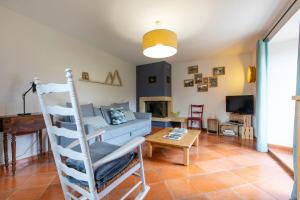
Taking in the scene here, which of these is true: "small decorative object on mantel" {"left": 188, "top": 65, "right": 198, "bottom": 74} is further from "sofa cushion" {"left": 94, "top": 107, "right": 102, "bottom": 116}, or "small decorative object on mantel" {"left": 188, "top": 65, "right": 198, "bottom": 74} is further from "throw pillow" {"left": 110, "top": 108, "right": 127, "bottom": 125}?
"sofa cushion" {"left": 94, "top": 107, "right": 102, "bottom": 116}

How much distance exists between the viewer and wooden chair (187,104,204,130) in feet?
14.3

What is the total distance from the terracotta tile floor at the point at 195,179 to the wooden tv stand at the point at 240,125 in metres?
1.15

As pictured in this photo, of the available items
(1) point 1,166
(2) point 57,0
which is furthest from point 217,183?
(2) point 57,0

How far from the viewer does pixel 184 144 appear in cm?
205

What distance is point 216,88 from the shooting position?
4336 mm

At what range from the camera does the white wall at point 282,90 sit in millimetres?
2506

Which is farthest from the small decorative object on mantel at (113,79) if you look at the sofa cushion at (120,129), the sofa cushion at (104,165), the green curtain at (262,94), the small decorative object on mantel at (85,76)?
the green curtain at (262,94)

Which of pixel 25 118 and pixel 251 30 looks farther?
pixel 251 30

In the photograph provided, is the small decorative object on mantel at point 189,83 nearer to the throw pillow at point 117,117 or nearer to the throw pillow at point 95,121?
the throw pillow at point 117,117

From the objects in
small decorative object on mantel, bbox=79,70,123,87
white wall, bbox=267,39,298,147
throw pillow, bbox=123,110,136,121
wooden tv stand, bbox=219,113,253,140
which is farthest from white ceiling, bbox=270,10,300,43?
small decorative object on mantel, bbox=79,70,123,87

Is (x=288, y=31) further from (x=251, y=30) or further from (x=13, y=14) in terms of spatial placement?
(x=13, y=14)

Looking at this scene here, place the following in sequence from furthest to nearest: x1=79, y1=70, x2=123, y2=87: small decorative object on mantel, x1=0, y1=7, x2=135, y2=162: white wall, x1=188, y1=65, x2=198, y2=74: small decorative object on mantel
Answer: x1=188, y1=65, x2=198, y2=74: small decorative object on mantel, x1=79, y1=70, x2=123, y2=87: small decorative object on mantel, x1=0, y1=7, x2=135, y2=162: white wall

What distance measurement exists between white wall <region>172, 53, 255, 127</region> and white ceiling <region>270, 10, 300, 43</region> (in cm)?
151

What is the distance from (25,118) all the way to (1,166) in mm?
812
